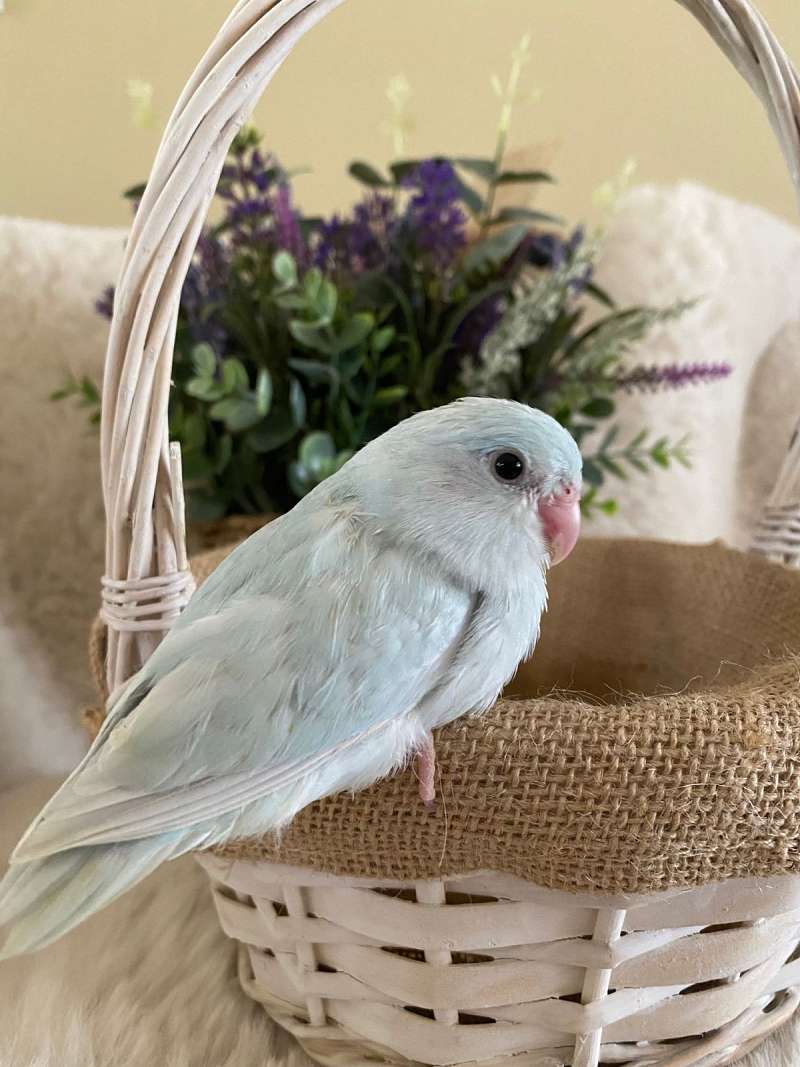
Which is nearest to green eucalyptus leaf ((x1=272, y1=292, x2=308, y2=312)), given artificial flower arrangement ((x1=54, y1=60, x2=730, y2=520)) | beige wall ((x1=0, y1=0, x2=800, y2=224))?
artificial flower arrangement ((x1=54, y1=60, x2=730, y2=520))

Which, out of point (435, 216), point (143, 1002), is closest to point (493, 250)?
point (435, 216)

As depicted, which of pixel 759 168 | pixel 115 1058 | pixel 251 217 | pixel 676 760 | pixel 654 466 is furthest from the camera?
pixel 759 168

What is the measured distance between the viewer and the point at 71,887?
304 mm

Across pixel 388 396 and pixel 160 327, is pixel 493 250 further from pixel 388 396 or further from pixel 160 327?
pixel 160 327

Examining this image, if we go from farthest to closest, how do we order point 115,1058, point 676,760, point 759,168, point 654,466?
point 759,168
point 654,466
point 115,1058
point 676,760

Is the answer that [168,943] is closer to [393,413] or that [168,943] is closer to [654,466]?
[393,413]

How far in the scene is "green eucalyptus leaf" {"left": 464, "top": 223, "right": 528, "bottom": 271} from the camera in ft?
2.07

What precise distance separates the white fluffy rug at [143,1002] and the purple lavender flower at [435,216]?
1.61ft

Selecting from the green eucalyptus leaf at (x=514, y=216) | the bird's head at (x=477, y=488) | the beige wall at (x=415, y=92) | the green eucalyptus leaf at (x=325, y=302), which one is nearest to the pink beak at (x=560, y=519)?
the bird's head at (x=477, y=488)

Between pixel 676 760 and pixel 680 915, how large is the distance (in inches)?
3.3

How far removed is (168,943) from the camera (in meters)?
0.55

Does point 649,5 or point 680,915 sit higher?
point 649,5

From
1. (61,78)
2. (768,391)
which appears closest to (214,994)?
(768,391)

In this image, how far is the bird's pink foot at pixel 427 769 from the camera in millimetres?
329
